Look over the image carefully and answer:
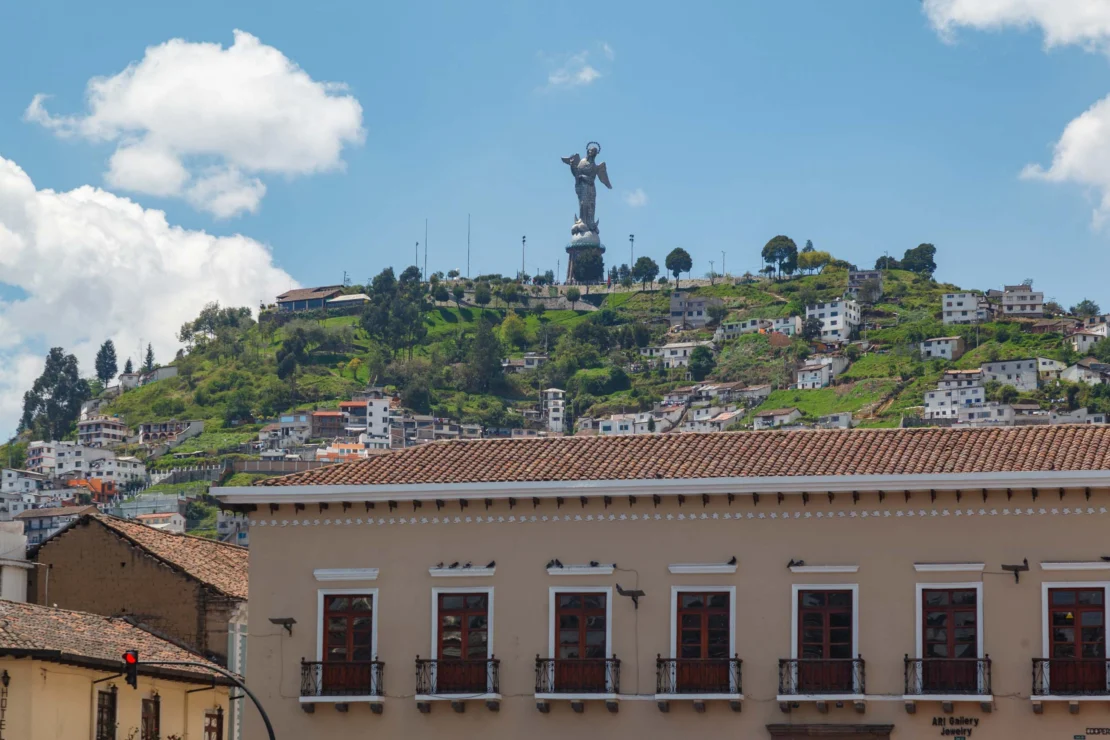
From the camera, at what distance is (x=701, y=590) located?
3519cm

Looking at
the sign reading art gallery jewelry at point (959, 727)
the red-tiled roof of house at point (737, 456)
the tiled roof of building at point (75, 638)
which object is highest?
the red-tiled roof of house at point (737, 456)

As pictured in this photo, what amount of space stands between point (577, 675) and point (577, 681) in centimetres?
→ 11

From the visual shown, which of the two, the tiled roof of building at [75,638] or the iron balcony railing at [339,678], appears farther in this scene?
the iron balcony railing at [339,678]

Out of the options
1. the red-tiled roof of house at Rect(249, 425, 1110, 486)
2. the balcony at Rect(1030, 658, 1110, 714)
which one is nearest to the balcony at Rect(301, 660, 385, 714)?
the red-tiled roof of house at Rect(249, 425, 1110, 486)

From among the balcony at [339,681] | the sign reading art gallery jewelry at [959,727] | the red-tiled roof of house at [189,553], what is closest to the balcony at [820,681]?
the sign reading art gallery jewelry at [959,727]

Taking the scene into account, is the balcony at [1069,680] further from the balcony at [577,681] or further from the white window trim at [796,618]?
the balcony at [577,681]

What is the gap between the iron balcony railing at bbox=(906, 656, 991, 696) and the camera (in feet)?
110

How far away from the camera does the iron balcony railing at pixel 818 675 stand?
112 feet

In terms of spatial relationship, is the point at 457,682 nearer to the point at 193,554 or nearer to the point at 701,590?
the point at 701,590

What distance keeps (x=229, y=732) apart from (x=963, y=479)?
18.6 m

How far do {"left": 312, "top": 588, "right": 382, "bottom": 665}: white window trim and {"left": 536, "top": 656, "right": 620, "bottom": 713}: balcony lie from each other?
10.5 ft

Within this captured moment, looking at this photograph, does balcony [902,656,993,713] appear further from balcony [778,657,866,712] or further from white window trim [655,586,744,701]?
white window trim [655,586,744,701]

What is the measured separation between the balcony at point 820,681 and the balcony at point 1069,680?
117 inches

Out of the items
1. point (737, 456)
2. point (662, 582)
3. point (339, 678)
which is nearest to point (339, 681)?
point (339, 678)
